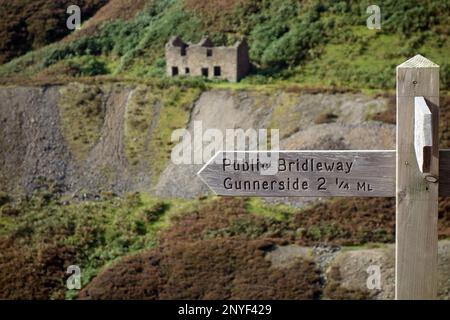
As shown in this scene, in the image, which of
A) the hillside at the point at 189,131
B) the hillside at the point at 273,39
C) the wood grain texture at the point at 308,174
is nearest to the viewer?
the wood grain texture at the point at 308,174

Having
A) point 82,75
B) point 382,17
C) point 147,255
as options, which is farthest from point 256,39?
point 147,255

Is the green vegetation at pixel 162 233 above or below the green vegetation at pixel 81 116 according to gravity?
below

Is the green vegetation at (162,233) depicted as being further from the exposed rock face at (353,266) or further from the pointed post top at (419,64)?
the pointed post top at (419,64)

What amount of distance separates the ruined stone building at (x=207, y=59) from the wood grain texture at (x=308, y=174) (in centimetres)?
3092

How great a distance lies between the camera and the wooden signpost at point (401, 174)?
14.9 feet

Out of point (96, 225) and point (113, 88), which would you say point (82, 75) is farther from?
point (96, 225)

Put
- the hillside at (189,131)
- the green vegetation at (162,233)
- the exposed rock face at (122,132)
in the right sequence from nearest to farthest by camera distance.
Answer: the hillside at (189,131) → the green vegetation at (162,233) → the exposed rock face at (122,132)

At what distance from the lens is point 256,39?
39.9 meters

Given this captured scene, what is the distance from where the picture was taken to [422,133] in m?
4.38

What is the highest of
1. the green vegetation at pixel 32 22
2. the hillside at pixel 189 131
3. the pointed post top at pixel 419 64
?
the green vegetation at pixel 32 22

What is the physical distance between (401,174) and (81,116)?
2942 cm

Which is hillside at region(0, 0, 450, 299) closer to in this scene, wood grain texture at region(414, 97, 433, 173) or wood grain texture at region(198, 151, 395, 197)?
wood grain texture at region(198, 151, 395, 197)

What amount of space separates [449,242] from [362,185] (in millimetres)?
20054

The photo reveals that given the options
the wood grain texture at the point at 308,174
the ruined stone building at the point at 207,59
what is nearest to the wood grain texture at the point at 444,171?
the wood grain texture at the point at 308,174
